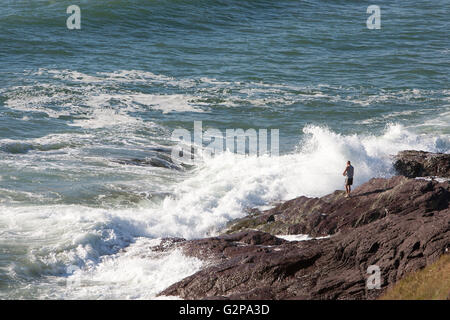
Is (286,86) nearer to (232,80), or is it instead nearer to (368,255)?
(232,80)

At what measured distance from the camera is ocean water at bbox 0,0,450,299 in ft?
51.2

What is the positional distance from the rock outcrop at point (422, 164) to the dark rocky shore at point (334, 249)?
10.2 feet

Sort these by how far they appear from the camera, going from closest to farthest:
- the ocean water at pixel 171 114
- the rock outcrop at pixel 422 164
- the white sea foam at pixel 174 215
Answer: the white sea foam at pixel 174 215 → the ocean water at pixel 171 114 → the rock outcrop at pixel 422 164

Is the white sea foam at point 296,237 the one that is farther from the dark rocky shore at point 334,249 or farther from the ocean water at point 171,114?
the ocean water at point 171,114

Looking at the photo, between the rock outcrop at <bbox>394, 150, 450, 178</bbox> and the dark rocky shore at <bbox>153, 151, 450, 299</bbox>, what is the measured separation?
3094 mm

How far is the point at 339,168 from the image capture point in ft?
67.7

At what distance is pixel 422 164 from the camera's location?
62.2ft

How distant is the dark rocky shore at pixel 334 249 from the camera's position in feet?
36.6

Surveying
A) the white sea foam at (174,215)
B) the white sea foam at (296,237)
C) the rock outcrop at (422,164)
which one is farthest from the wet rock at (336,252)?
the rock outcrop at (422,164)

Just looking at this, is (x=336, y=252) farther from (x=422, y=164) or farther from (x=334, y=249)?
(x=422, y=164)

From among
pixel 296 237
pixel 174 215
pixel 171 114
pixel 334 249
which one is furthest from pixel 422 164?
pixel 171 114

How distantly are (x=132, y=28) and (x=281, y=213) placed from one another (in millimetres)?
27515

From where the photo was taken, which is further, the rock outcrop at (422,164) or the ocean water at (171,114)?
the rock outcrop at (422,164)
